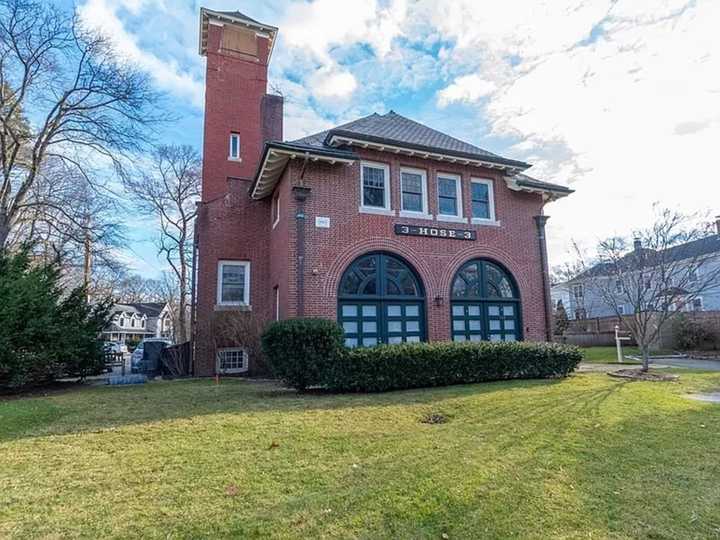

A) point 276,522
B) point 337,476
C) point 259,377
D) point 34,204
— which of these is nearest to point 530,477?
point 337,476

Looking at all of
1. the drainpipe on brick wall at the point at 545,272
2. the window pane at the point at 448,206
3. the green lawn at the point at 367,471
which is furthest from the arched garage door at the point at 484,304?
the green lawn at the point at 367,471

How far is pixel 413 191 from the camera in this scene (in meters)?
13.8

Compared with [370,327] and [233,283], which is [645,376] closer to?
[370,327]

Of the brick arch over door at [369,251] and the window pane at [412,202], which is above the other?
Answer: the window pane at [412,202]

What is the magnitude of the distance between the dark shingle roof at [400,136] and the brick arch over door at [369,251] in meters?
3.13

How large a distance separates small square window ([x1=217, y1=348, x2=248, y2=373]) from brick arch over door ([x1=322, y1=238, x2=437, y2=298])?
5.80m

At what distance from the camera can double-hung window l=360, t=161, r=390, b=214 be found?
13.0m

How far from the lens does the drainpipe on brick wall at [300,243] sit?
11.6 metres

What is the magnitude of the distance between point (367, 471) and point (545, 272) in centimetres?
1270

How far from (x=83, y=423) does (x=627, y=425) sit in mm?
8351

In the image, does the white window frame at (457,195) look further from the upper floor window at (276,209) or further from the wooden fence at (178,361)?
the wooden fence at (178,361)

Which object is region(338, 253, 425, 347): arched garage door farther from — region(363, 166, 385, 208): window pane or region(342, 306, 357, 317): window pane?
region(363, 166, 385, 208): window pane

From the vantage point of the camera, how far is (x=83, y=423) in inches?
263

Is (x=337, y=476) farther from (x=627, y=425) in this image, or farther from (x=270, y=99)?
(x=270, y=99)
